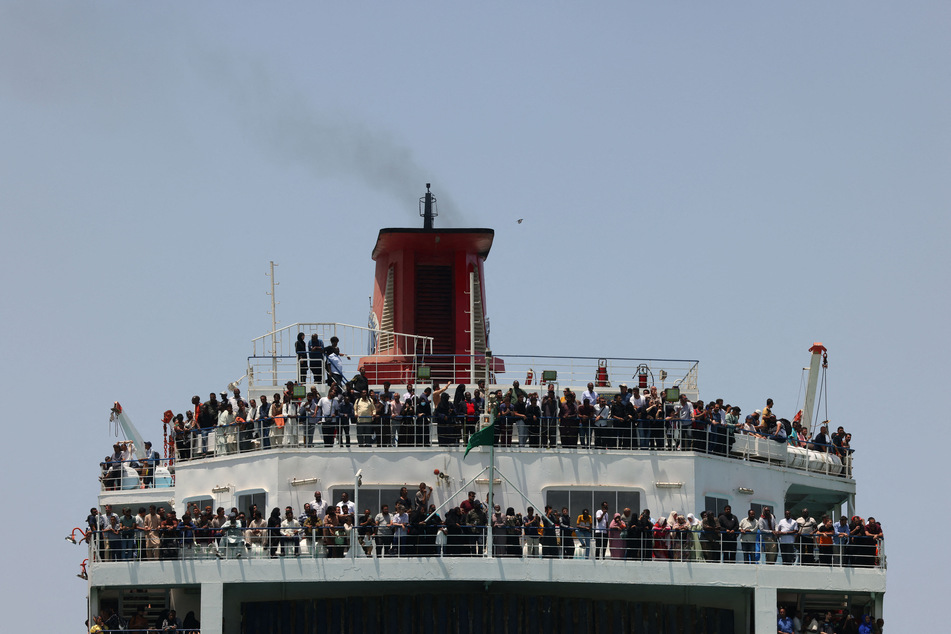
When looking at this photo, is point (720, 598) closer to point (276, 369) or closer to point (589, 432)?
point (589, 432)

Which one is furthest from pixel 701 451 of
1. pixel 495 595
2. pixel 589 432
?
pixel 495 595

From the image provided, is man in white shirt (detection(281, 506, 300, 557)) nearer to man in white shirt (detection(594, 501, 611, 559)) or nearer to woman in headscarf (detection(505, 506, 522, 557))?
woman in headscarf (detection(505, 506, 522, 557))

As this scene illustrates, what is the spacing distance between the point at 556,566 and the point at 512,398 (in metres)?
4.64

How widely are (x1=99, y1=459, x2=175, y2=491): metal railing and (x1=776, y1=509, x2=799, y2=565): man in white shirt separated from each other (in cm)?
1519

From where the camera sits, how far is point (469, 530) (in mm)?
41938

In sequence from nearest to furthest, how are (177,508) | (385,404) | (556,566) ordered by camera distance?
(556,566), (385,404), (177,508)

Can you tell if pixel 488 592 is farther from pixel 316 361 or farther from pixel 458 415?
pixel 316 361

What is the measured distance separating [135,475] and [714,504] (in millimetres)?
14350

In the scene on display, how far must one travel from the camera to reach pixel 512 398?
44.7 metres

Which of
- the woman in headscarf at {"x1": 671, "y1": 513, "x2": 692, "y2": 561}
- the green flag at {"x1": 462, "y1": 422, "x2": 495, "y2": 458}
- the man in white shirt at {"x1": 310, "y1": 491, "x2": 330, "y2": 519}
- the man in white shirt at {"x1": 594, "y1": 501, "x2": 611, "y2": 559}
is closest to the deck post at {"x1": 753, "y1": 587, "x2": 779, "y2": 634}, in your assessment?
the woman in headscarf at {"x1": 671, "y1": 513, "x2": 692, "y2": 561}

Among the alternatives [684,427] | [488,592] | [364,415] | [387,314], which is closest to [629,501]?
[684,427]

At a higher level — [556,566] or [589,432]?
[589,432]

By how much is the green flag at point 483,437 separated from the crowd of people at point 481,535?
108 centimetres

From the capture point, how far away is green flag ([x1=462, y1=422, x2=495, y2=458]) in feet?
139
